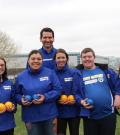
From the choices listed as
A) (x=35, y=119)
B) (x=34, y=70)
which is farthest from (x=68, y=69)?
(x=35, y=119)

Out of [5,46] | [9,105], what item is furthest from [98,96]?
[5,46]

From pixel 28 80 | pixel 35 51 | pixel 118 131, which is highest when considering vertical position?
pixel 35 51

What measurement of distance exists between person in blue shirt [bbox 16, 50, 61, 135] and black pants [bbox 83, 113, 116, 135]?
2.15 ft

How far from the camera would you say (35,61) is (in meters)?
6.92

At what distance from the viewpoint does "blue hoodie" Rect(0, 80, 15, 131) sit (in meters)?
6.80

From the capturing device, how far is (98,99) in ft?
22.4

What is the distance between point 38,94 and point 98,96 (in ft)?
3.61

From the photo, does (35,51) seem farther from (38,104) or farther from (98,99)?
(98,99)

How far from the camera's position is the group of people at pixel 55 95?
6816 mm

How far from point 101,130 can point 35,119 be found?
1.24m

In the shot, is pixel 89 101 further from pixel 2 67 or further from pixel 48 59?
pixel 2 67

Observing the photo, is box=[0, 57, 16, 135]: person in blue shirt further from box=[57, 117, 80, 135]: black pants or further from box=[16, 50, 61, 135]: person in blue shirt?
box=[57, 117, 80, 135]: black pants

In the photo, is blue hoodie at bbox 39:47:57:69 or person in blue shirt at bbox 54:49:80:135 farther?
blue hoodie at bbox 39:47:57:69

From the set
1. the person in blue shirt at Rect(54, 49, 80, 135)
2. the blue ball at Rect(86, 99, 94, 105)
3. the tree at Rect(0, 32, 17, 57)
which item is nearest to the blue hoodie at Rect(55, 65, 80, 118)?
the person in blue shirt at Rect(54, 49, 80, 135)
